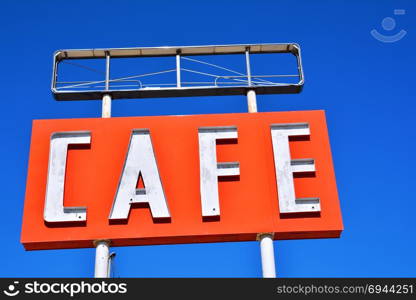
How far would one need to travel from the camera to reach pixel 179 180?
1312cm

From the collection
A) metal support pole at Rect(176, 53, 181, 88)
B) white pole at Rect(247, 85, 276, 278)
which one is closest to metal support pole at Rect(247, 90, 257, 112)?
metal support pole at Rect(176, 53, 181, 88)

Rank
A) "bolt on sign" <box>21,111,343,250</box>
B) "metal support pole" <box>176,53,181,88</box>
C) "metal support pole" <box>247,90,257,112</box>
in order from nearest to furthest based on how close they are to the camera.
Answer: "bolt on sign" <box>21,111,343,250</box>
"metal support pole" <box>247,90,257,112</box>
"metal support pole" <box>176,53,181,88</box>

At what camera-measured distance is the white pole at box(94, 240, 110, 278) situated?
12062mm

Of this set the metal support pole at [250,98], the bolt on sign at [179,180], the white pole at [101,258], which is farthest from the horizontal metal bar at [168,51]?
the white pole at [101,258]

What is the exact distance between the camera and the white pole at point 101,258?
1206cm

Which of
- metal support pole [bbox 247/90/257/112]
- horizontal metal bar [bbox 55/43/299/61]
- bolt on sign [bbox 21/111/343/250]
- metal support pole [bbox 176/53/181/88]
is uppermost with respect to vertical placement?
horizontal metal bar [bbox 55/43/299/61]

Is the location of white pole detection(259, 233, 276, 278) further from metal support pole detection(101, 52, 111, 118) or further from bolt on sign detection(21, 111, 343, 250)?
metal support pole detection(101, 52, 111, 118)

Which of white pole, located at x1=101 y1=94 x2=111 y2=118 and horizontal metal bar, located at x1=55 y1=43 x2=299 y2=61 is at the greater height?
horizontal metal bar, located at x1=55 y1=43 x2=299 y2=61

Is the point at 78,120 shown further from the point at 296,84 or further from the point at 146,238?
the point at 296,84

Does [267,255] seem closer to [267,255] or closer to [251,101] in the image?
[267,255]

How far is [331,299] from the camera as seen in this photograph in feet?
32.9

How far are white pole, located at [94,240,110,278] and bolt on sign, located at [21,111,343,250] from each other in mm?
153

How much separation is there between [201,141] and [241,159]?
2.96 feet

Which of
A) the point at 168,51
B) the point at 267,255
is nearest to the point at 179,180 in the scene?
the point at 267,255
